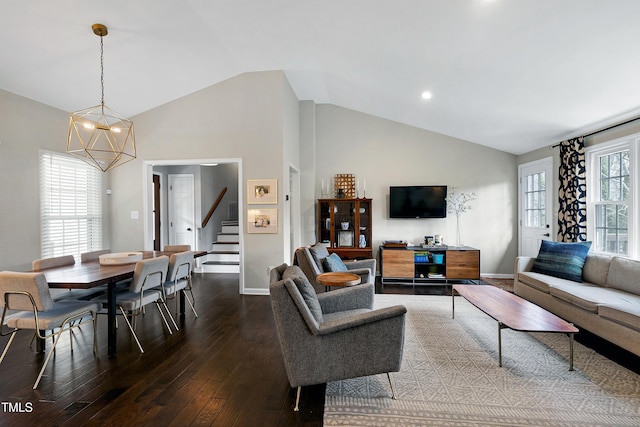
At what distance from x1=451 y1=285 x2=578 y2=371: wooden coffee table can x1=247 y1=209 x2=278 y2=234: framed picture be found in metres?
2.83

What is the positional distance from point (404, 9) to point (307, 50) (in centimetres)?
161

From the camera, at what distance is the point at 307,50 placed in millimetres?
4164

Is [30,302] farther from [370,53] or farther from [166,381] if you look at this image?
[370,53]

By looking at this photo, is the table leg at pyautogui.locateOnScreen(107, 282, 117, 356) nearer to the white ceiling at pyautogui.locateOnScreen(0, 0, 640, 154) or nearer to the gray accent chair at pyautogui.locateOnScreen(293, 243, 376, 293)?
the gray accent chair at pyautogui.locateOnScreen(293, 243, 376, 293)

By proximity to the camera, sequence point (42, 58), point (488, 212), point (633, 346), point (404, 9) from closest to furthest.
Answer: point (633, 346)
point (404, 9)
point (42, 58)
point (488, 212)

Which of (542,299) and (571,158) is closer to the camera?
(542,299)

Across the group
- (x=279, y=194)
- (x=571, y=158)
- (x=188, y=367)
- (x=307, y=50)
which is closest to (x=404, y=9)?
(x=307, y=50)

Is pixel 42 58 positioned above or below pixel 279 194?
above

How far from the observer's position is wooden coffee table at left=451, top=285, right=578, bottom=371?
2.42m

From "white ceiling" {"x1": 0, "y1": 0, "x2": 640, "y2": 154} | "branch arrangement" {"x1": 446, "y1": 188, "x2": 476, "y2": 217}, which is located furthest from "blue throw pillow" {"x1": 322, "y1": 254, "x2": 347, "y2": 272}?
"branch arrangement" {"x1": 446, "y1": 188, "x2": 476, "y2": 217}

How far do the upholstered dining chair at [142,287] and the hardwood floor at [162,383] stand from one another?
1.17 feet

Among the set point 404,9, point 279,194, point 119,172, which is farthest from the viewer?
point 119,172

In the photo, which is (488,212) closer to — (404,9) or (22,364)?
(404,9)

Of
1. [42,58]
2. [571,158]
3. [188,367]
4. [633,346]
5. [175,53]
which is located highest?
[175,53]
